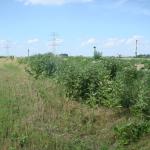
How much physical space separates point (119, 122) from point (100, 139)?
1.19 m

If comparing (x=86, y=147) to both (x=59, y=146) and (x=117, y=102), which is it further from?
(x=117, y=102)

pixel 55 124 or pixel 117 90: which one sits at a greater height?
pixel 117 90

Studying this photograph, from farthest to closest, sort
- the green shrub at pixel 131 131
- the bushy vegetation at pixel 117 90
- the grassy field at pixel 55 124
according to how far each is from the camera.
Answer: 1. the bushy vegetation at pixel 117 90
2. the green shrub at pixel 131 131
3. the grassy field at pixel 55 124

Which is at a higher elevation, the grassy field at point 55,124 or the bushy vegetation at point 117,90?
the bushy vegetation at point 117,90

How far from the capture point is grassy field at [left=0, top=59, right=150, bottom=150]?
10.7 metres

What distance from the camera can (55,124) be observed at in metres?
12.8

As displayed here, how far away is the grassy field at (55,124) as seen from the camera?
10664mm

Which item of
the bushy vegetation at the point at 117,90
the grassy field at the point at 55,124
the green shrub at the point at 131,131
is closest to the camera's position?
the grassy field at the point at 55,124

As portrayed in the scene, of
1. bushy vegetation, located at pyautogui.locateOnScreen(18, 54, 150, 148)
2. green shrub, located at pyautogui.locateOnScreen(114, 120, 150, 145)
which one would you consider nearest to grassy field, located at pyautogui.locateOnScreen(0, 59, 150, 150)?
green shrub, located at pyautogui.locateOnScreen(114, 120, 150, 145)

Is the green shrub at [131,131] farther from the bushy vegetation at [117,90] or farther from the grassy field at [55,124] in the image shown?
the grassy field at [55,124]

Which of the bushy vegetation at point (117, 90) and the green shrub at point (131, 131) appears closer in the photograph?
the green shrub at point (131, 131)

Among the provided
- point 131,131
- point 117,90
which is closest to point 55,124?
point 117,90

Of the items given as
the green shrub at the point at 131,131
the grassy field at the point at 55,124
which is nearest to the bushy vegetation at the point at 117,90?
the green shrub at the point at 131,131

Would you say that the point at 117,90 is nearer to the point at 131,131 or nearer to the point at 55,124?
the point at 55,124
